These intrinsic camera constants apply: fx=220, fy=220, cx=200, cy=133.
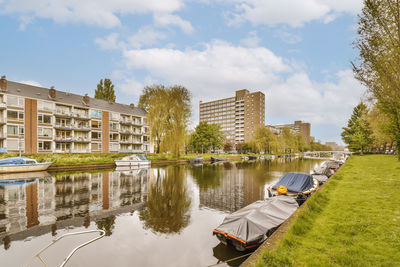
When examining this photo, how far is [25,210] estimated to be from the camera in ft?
45.2

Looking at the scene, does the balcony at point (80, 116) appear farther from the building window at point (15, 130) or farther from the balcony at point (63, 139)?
the building window at point (15, 130)

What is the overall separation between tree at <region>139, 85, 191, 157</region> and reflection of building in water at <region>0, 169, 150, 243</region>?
2747 centimetres

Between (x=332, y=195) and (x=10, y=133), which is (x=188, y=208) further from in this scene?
(x=10, y=133)

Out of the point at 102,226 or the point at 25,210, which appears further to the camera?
the point at 25,210

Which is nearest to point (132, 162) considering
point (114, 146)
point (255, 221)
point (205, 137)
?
point (114, 146)

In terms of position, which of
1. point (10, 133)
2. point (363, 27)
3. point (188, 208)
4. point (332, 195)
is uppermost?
point (363, 27)

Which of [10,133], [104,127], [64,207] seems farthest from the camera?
[104,127]

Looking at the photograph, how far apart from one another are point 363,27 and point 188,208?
1473 cm

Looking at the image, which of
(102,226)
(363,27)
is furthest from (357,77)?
(102,226)

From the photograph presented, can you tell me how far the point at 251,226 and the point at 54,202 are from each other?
14.6 metres

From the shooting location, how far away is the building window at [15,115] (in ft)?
151

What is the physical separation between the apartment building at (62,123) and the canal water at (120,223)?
→ 33644mm

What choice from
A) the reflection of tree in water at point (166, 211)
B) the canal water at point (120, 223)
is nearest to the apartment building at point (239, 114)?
the reflection of tree in water at point (166, 211)

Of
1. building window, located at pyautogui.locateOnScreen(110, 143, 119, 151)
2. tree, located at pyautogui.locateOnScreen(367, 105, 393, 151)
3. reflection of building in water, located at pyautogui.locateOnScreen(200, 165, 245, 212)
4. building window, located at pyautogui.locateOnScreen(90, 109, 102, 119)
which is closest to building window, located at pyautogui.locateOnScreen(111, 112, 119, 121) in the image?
building window, located at pyautogui.locateOnScreen(90, 109, 102, 119)
